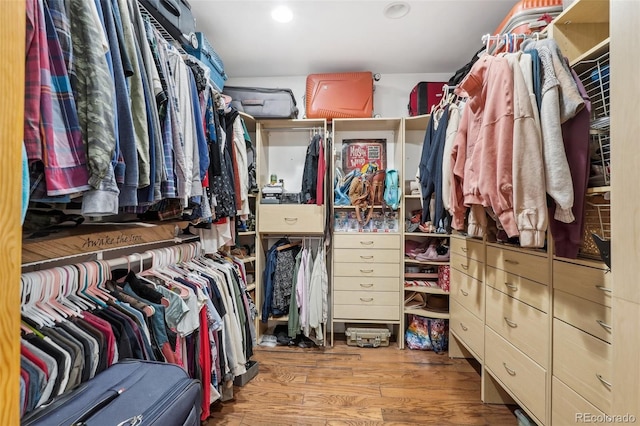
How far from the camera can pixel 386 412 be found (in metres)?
1.54

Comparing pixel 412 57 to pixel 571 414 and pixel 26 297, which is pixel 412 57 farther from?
pixel 26 297

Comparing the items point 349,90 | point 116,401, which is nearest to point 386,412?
point 116,401

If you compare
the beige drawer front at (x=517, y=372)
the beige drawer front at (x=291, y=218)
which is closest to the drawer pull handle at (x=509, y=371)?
the beige drawer front at (x=517, y=372)

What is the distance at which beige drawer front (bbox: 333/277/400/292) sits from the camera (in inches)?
88.9

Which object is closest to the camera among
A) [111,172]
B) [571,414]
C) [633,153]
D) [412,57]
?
[633,153]

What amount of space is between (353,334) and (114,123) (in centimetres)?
221

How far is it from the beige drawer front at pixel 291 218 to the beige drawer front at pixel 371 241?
249 mm

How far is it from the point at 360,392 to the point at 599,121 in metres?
1.82

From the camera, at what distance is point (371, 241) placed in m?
2.27

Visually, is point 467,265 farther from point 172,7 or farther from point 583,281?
point 172,7

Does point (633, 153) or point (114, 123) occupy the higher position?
point (114, 123)

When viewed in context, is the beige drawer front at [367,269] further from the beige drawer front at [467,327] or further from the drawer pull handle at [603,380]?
the drawer pull handle at [603,380]

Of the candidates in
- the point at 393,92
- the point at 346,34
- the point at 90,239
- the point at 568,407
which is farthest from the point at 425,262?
the point at 90,239

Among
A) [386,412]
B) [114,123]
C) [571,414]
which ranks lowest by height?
[386,412]
